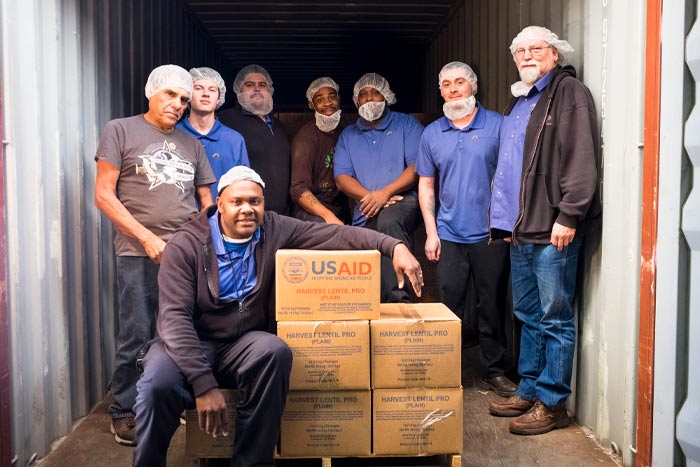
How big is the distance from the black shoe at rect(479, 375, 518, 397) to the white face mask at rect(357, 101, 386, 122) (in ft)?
6.00

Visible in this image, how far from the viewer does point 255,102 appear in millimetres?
4590

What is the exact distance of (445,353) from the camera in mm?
2992

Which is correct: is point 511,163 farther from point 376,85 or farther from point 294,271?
point 294,271

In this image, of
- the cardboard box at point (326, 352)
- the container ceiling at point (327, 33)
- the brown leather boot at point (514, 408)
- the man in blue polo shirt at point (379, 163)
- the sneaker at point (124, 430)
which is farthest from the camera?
the container ceiling at point (327, 33)

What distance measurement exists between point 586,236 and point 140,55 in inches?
132

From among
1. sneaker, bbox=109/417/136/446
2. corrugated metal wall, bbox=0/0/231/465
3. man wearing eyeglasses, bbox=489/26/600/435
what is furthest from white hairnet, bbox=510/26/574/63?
sneaker, bbox=109/417/136/446

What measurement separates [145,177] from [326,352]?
1.37 m

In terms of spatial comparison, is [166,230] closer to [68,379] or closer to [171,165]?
[171,165]

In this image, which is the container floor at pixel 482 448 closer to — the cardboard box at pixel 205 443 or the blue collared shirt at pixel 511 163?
the cardboard box at pixel 205 443

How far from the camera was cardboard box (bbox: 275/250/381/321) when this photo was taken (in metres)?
2.95

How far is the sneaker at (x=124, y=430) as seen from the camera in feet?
11.1

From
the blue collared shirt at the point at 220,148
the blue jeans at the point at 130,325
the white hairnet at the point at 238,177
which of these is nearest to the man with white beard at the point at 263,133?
the blue collared shirt at the point at 220,148

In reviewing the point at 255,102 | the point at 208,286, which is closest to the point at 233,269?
the point at 208,286

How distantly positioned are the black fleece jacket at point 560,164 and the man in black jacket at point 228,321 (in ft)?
2.59
